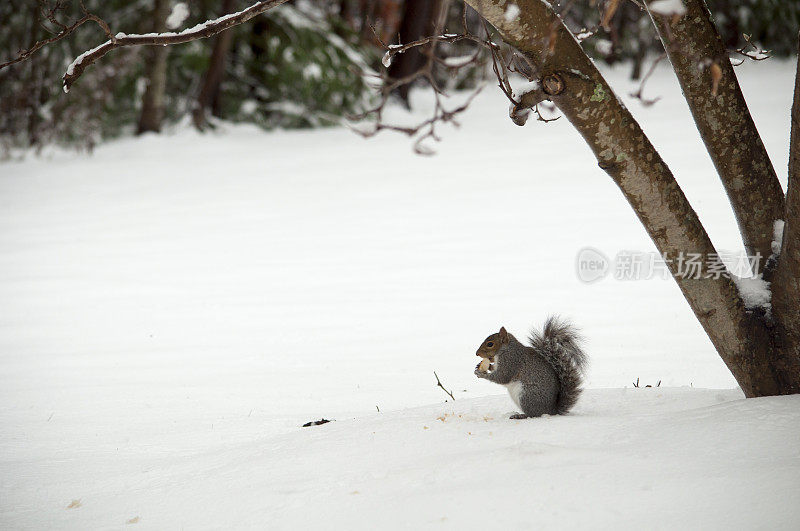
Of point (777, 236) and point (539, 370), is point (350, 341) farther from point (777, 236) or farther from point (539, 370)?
point (777, 236)

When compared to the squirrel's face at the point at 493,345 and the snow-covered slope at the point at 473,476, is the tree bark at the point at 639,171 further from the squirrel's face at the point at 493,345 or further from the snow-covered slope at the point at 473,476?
the squirrel's face at the point at 493,345

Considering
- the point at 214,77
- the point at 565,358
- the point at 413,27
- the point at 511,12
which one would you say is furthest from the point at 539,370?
the point at 413,27

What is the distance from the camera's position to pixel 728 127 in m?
2.51

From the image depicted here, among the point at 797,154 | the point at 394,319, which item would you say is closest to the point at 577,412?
the point at 797,154

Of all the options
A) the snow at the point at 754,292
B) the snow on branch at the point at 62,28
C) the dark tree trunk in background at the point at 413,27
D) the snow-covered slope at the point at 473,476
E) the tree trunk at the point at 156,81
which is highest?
the dark tree trunk in background at the point at 413,27

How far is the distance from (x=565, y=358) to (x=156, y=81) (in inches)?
359

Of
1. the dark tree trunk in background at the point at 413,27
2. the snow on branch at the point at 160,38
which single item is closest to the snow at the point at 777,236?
the snow on branch at the point at 160,38

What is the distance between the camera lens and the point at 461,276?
655cm

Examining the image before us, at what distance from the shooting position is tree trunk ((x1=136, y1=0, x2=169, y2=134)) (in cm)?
960

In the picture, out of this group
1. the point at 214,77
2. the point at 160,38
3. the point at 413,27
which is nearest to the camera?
the point at 160,38

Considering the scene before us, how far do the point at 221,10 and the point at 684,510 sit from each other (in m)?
10.5

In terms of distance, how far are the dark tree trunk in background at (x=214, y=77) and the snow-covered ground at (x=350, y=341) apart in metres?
0.39

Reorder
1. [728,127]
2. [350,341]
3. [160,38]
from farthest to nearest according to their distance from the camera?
1. [350,341]
2. [728,127]
3. [160,38]

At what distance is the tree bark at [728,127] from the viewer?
2.44 meters
